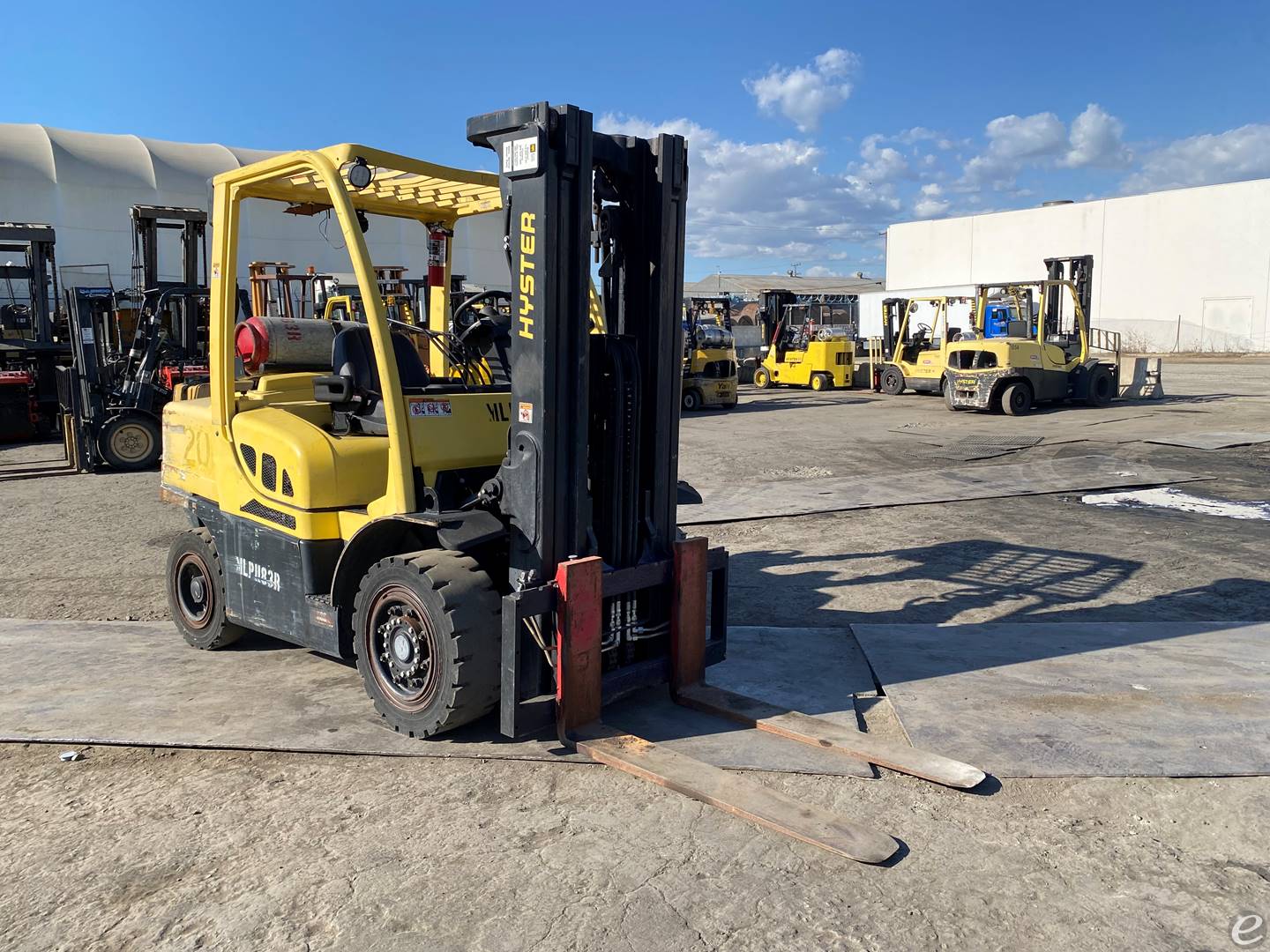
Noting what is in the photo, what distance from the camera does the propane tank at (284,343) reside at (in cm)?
558

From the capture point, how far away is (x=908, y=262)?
195 ft

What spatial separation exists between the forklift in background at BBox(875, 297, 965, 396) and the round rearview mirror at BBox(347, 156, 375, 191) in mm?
22638

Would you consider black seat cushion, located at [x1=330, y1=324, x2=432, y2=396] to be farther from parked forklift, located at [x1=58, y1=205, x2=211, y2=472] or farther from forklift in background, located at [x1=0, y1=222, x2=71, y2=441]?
forklift in background, located at [x1=0, y1=222, x2=71, y2=441]

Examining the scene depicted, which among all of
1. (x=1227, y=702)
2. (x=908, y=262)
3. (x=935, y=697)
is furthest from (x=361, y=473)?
(x=908, y=262)

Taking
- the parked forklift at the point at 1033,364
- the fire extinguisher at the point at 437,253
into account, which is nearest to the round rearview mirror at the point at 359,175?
the fire extinguisher at the point at 437,253

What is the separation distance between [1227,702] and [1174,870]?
1860 mm

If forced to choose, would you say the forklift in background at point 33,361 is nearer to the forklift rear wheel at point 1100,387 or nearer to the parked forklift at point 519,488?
the parked forklift at point 519,488

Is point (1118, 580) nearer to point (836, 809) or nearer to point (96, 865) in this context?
point (836, 809)

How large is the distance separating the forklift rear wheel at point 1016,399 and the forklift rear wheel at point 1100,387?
1783 millimetres

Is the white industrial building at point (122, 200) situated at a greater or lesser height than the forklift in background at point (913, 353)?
greater

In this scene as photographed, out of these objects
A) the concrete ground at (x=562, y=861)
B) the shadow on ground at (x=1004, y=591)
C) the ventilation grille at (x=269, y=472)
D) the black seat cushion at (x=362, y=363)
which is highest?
the black seat cushion at (x=362, y=363)

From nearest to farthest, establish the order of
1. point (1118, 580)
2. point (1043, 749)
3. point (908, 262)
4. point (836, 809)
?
point (836, 809)
point (1043, 749)
point (1118, 580)
point (908, 262)

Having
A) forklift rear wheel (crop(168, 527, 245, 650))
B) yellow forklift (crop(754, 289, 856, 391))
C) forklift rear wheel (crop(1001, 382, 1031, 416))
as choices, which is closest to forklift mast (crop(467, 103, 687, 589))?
forklift rear wheel (crop(168, 527, 245, 650))

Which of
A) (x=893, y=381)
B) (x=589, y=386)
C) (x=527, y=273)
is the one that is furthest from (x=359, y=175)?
(x=893, y=381)
